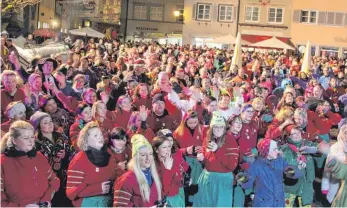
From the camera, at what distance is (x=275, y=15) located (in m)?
45.8

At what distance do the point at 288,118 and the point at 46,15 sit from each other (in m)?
44.8

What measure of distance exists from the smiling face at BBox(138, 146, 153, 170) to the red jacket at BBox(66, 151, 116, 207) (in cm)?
52

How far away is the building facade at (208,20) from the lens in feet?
154

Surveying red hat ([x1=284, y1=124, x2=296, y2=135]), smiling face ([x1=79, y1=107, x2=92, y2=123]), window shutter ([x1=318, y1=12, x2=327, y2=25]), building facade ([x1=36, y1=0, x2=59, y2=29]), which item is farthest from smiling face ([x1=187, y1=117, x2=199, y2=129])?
window shutter ([x1=318, y1=12, x2=327, y2=25])

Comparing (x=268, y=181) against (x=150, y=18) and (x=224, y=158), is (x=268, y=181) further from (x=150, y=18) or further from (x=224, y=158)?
(x=150, y=18)

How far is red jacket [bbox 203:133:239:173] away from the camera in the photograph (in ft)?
20.8

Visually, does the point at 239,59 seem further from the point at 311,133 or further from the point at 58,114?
the point at 58,114

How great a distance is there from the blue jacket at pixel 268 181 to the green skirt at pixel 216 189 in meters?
0.32

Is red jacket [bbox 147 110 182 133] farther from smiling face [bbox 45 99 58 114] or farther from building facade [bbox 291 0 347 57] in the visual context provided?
building facade [bbox 291 0 347 57]

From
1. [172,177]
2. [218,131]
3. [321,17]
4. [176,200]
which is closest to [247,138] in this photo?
[218,131]

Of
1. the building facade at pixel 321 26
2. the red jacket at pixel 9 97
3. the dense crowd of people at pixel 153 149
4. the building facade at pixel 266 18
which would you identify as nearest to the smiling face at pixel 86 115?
the dense crowd of people at pixel 153 149

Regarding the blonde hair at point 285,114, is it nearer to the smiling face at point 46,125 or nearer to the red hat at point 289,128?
the red hat at point 289,128

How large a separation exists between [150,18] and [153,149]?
49535 mm

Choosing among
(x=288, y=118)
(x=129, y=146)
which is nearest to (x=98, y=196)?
(x=129, y=146)
